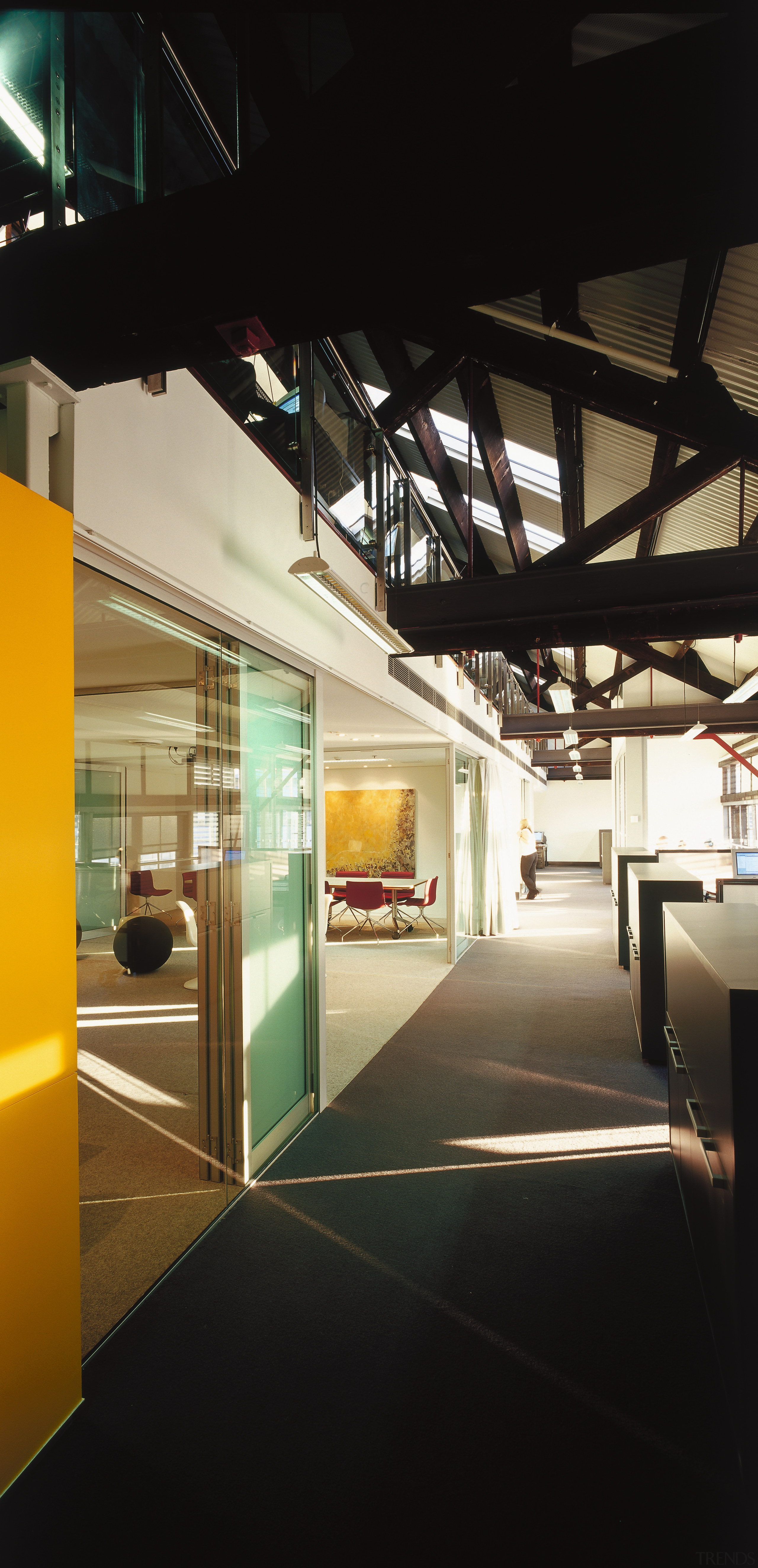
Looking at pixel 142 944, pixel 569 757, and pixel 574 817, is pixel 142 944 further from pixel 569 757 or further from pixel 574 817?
pixel 574 817

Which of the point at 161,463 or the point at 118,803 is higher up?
the point at 161,463

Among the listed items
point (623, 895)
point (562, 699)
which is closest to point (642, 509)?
point (623, 895)

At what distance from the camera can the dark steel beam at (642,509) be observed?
4.08 m

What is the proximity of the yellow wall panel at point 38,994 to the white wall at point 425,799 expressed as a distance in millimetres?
9586

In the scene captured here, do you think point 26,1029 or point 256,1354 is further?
point 256,1354

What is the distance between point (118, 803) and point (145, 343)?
4.60ft

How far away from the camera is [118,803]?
2.54 metres

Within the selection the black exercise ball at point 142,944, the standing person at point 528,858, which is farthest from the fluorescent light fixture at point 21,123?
the standing person at point 528,858

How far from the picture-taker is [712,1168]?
1930 millimetres

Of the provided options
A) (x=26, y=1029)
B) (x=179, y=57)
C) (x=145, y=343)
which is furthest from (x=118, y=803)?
(x=179, y=57)

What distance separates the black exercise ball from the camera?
8.17 feet

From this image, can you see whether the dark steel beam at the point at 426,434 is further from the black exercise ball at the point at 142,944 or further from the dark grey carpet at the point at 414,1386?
the dark grey carpet at the point at 414,1386

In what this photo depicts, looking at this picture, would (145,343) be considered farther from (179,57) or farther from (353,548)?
(353,548)

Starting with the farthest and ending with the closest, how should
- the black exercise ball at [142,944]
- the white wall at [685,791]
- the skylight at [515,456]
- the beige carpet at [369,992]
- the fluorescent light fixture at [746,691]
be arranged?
1. the white wall at [685,791]
2. the fluorescent light fixture at [746,691]
3. the skylight at [515,456]
4. the beige carpet at [369,992]
5. the black exercise ball at [142,944]
